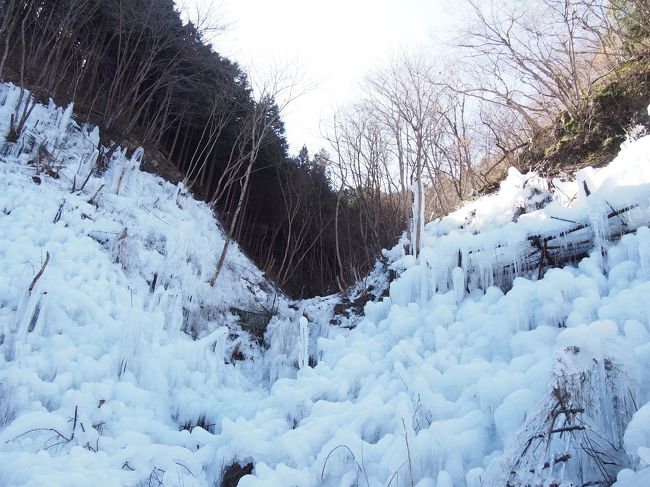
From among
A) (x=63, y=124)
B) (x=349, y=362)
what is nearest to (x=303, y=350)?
(x=349, y=362)

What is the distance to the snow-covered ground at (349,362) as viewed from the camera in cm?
240

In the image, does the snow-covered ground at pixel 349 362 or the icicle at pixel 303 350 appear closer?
the snow-covered ground at pixel 349 362

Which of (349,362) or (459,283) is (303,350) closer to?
(349,362)

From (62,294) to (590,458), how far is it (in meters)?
4.90

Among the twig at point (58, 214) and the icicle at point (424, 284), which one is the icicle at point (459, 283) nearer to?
the icicle at point (424, 284)

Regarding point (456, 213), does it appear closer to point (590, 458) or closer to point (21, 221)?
point (590, 458)

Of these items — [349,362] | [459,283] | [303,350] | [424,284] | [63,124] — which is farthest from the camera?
[63,124]

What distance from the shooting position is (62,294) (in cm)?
486

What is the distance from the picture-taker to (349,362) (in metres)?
4.75

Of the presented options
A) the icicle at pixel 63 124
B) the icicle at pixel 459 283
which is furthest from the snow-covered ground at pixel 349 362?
the icicle at pixel 63 124

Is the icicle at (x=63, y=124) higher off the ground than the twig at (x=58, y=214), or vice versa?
the icicle at (x=63, y=124)

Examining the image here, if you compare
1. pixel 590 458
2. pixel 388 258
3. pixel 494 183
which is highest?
pixel 494 183

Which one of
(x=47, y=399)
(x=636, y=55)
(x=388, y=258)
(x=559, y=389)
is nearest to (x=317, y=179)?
(x=388, y=258)

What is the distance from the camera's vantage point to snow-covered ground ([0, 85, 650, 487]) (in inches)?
94.4
